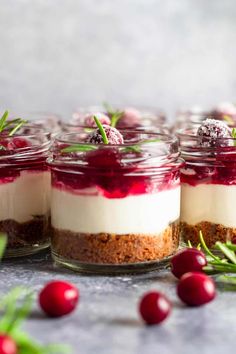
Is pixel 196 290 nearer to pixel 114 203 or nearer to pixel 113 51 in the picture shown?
pixel 114 203

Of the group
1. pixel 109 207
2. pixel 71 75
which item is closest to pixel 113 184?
pixel 109 207

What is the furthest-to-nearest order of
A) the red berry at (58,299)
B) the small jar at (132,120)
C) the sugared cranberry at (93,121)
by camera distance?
the small jar at (132,120), the sugared cranberry at (93,121), the red berry at (58,299)

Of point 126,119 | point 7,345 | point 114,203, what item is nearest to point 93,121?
point 126,119

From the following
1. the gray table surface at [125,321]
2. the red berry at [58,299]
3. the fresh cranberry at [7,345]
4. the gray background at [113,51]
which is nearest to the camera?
the fresh cranberry at [7,345]

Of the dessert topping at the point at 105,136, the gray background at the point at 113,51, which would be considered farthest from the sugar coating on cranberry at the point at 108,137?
the gray background at the point at 113,51

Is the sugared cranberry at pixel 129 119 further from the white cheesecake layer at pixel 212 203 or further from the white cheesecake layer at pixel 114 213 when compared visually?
the white cheesecake layer at pixel 114 213

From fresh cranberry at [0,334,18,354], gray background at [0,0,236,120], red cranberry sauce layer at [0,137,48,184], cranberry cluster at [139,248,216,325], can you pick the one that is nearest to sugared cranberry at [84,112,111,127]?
red cranberry sauce layer at [0,137,48,184]
